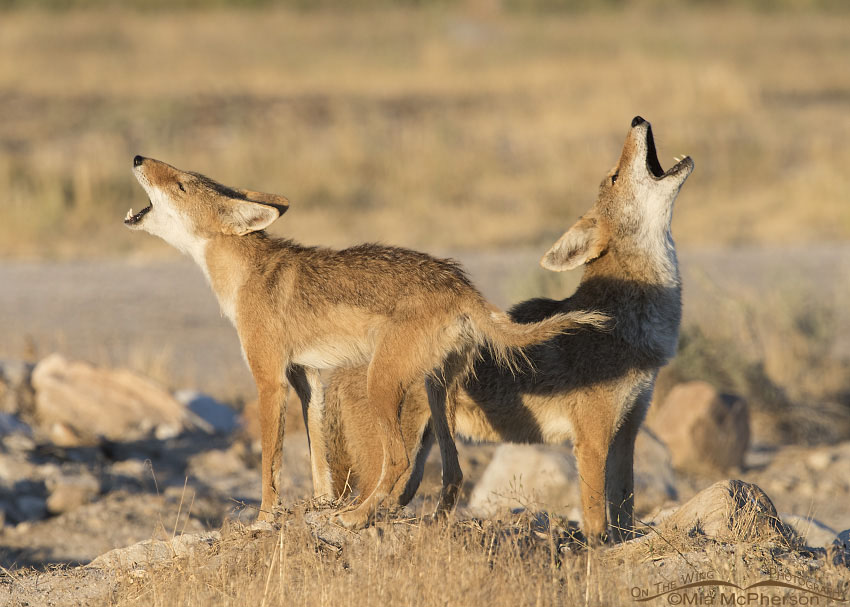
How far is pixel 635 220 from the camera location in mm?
6688

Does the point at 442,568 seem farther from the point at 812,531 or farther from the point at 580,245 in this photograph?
the point at 812,531

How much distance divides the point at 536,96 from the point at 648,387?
25409mm

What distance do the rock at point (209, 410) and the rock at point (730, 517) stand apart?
214 inches

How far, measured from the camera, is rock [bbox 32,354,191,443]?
9.96 m

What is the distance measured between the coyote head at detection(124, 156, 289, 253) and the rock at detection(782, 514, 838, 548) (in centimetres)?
356

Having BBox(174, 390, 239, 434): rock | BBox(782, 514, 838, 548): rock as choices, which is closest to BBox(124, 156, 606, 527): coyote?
BBox(782, 514, 838, 548): rock

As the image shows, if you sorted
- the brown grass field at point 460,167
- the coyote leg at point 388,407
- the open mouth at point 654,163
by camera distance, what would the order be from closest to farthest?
the brown grass field at point 460,167 → the coyote leg at point 388,407 → the open mouth at point 654,163

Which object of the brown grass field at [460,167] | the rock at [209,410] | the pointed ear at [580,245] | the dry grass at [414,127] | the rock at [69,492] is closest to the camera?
the brown grass field at [460,167]

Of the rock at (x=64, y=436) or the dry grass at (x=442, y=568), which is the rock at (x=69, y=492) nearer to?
the rock at (x=64, y=436)

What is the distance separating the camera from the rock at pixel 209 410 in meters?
10.5

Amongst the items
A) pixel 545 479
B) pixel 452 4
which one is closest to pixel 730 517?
pixel 545 479

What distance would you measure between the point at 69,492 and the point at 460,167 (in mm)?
15807

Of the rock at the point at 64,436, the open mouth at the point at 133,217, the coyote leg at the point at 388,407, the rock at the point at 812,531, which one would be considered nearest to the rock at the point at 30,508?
the rock at the point at 64,436

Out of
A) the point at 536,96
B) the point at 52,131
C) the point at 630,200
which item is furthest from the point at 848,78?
the point at 630,200
